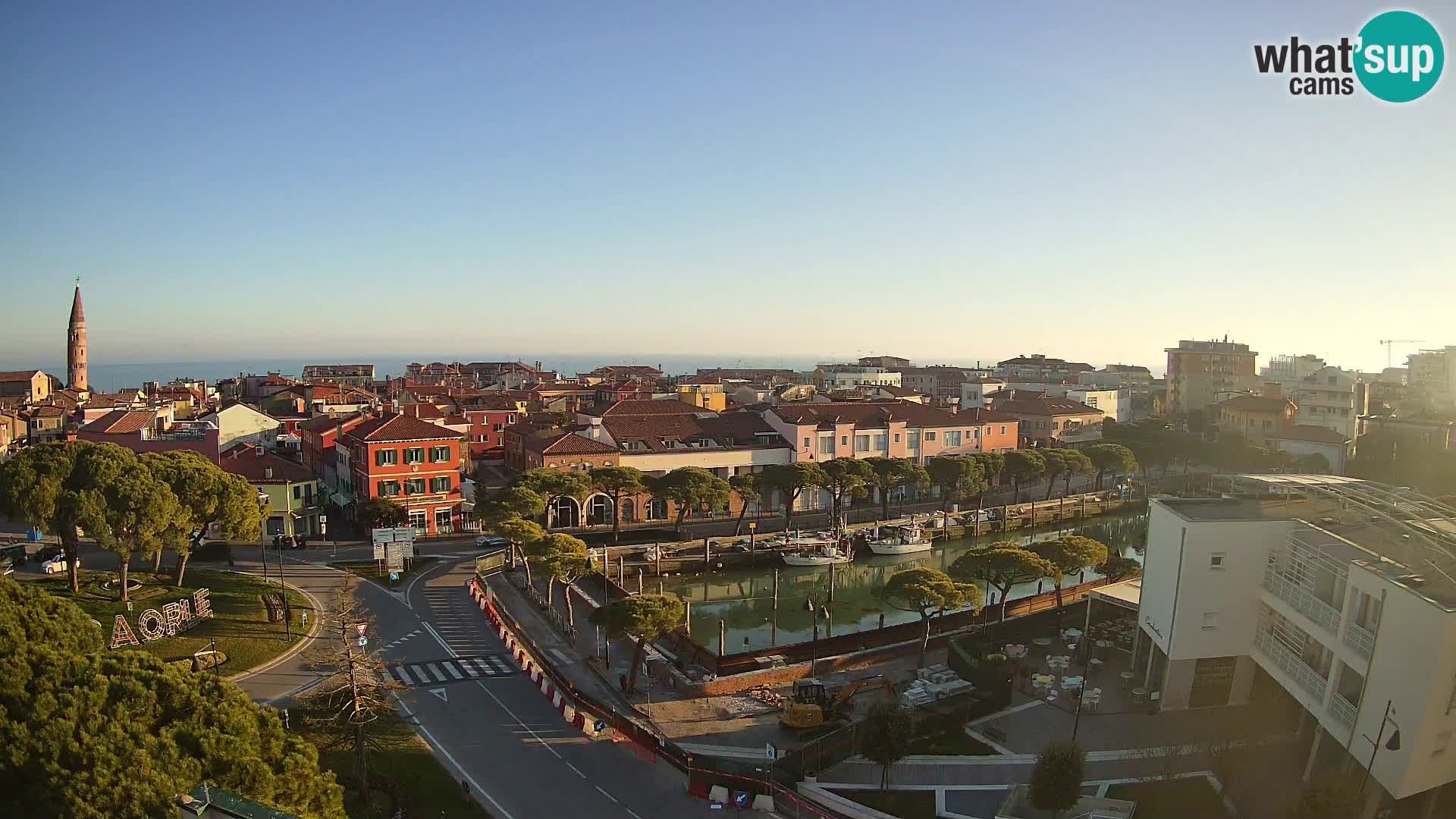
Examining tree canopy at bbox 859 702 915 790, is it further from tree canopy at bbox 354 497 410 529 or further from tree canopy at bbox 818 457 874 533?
tree canopy at bbox 818 457 874 533

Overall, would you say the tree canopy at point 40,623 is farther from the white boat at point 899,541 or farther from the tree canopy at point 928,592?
the white boat at point 899,541

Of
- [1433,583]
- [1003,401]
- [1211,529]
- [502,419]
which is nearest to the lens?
[1433,583]

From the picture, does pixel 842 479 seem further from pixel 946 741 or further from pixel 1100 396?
pixel 1100 396

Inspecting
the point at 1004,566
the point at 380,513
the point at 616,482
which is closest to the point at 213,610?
the point at 380,513

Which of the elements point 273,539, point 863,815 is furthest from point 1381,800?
point 273,539

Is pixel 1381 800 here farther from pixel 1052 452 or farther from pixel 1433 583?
pixel 1052 452
